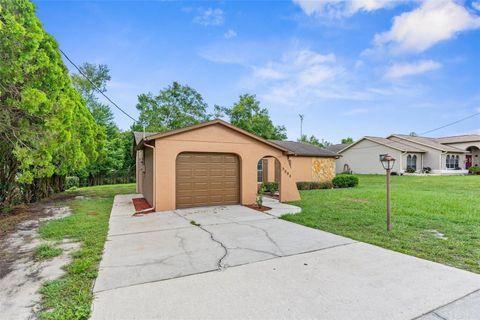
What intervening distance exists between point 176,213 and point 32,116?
195 inches

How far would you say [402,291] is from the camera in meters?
3.16

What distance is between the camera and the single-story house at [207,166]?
29.5 feet

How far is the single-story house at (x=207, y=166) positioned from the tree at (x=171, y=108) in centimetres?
2254

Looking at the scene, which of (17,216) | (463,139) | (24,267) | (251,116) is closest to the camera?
(24,267)

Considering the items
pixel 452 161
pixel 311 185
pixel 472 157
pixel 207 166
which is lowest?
pixel 311 185

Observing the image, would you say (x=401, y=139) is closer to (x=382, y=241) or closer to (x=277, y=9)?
(x=277, y=9)

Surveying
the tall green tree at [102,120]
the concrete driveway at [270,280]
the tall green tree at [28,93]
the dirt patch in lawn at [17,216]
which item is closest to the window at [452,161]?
the concrete driveway at [270,280]

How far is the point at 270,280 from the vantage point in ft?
11.4

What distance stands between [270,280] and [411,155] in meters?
29.0

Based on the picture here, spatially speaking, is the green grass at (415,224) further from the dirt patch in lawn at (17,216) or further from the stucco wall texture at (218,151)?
the dirt patch in lawn at (17,216)

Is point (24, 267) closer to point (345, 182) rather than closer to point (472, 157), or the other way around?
point (345, 182)

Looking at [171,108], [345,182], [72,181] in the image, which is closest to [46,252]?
[345,182]

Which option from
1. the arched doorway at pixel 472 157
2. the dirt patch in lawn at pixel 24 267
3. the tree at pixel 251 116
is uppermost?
the tree at pixel 251 116

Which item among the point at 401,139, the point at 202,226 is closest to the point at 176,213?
the point at 202,226
